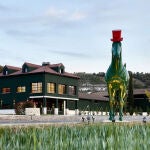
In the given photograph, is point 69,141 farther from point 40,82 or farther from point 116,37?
point 40,82

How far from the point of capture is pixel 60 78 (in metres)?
62.9

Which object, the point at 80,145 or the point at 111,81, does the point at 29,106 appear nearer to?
the point at 111,81

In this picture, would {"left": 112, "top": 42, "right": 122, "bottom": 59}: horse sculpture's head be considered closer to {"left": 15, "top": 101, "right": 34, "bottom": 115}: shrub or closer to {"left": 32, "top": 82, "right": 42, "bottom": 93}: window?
Result: {"left": 15, "top": 101, "right": 34, "bottom": 115}: shrub

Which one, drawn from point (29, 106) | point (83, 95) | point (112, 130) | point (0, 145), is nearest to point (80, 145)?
point (0, 145)

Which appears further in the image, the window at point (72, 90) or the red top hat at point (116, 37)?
the window at point (72, 90)

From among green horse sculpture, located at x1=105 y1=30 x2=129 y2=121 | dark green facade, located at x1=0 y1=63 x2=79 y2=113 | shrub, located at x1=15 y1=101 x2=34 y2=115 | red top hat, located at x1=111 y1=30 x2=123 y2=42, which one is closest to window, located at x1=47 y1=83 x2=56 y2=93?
dark green facade, located at x1=0 y1=63 x2=79 y2=113

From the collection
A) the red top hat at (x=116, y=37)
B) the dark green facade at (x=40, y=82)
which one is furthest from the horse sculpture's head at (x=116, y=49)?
the dark green facade at (x=40, y=82)

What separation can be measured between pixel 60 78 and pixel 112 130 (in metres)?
58.4

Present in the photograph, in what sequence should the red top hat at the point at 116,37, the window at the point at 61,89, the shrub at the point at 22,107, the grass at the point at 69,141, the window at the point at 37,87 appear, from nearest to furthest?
1. the grass at the point at 69,141
2. the red top hat at the point at 116,37
3. the shrub at the point at 22,107
4. the window at the point at 37,87
5. the window at the point at 61,89

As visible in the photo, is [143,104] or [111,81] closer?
[111,81]

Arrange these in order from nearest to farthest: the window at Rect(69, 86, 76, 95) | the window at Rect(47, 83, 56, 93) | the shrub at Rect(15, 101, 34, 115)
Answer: the shrub at Rect(15, 101, 34, 115) → the window at Rect(47, 83, 56, 93) → the window at Rect(69, 86, 76, 95)

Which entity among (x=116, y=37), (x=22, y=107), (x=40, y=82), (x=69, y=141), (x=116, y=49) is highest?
(x=40, y=82)

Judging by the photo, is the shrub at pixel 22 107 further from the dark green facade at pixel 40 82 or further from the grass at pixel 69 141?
the grass at pixel 69 141

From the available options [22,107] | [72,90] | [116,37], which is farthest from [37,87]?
[116,37]
